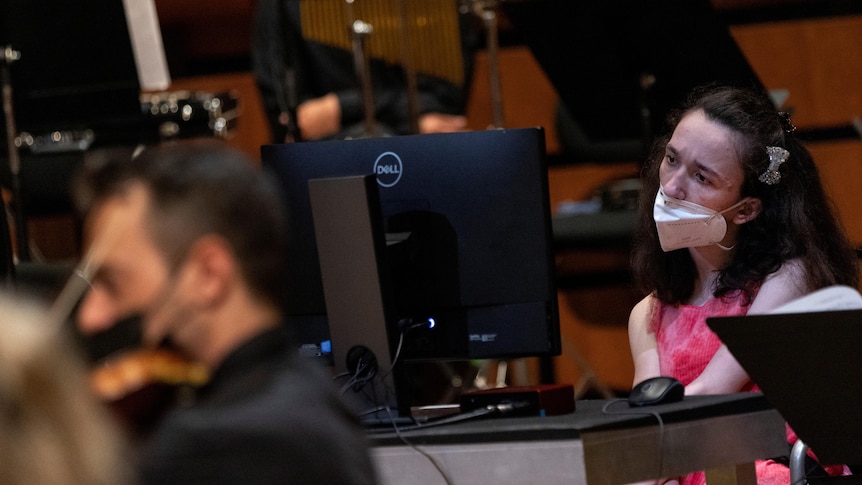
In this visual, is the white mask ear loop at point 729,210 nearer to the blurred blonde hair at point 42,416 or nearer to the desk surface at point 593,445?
the desk surface at point 593,445

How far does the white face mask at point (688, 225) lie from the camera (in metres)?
2.93

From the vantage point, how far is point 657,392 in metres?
2.36

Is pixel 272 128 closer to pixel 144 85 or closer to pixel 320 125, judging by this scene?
pixel 320 125

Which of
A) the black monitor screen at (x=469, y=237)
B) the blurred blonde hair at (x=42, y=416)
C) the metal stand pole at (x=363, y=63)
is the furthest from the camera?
the metal stand pole at (x=363, y=63)

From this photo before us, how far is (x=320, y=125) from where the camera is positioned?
201 inches

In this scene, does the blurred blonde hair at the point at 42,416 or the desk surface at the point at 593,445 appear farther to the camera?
the desk surface at the point at 593,445

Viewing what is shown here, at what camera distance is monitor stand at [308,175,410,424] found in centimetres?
233

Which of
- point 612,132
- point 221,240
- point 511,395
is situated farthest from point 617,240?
point 221,240

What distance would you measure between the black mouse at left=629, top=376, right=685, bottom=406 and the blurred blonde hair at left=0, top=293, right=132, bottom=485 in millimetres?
1320

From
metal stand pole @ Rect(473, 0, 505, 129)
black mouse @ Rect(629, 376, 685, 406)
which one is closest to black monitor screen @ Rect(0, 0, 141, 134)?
metal stand pole @ Rect(473, 0, 505, 129)

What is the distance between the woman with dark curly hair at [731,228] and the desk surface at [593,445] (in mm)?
486

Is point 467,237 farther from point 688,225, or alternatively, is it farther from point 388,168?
point 688,225

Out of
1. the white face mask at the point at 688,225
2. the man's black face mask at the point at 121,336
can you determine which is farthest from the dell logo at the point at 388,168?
the man's black face mask at the point at 121,336

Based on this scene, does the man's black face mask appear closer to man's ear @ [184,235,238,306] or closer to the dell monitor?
man's ear @ [184,235,238,306]
